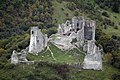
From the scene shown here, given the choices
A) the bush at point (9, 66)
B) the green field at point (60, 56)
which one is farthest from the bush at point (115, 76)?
the bush at point (9, 66)

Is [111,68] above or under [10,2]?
under

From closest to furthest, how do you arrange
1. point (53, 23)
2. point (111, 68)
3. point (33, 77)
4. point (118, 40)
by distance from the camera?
point (33, 77)
point (111, 68)
point (118, 40)
point (53, 23)

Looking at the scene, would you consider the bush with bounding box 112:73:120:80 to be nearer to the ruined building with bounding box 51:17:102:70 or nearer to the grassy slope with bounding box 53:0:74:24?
the ruined building with bounding box 51:17:102:70

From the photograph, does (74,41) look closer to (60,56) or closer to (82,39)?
(82,39)

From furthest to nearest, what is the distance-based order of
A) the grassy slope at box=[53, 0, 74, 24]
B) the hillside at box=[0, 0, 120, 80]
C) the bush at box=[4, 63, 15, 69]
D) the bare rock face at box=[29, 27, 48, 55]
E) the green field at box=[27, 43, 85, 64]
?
the grassy slope at box=[53, 0, 74, 24] → the bare rock face at box=[29, 27, 48, 55] → the green field at box=[27, 43, 85, 64] → the hillside at box=[0, 0, 120, 80] → the bush at box=[4, 63, 15, 69]

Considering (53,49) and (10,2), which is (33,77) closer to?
(53,49)

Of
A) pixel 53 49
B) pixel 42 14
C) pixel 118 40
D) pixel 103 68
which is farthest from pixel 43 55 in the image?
pixel 42 14

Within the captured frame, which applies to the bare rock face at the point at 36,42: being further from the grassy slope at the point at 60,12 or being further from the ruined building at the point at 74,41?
the grassy slope at the point at 60,12

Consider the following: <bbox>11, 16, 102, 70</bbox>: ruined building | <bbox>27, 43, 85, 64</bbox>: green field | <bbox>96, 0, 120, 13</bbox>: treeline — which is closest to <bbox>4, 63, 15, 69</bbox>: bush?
<bbox>11, 16, 102, 70</bbox>: ruined building
